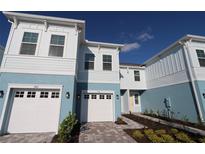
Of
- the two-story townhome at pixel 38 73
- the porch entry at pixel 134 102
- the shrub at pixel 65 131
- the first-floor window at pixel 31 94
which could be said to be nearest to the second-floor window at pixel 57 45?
the two-story townhome at pixel 38 73

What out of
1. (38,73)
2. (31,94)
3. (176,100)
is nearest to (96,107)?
(31,94)

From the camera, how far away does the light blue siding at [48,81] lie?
16.0 feet

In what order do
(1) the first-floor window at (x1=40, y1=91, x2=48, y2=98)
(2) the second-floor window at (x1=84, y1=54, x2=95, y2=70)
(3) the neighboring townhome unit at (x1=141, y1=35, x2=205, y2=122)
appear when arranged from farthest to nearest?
(2) the second-floor window at (x1=84, y1=54, x2=95, y2=70) → (3) the neighboring townhome unit at (x1=141, y1=35, x2=205, y2=122) → (1) the first-floor window at (x1=40, y1=91, x2=48, y2=98)

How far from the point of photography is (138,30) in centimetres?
849

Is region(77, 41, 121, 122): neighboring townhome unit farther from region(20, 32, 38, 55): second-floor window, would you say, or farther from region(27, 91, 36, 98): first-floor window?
region(20, 32, 38, 55): second-floor window

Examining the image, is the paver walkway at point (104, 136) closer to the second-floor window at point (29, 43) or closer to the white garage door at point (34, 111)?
the white garage door at point (34, 111)

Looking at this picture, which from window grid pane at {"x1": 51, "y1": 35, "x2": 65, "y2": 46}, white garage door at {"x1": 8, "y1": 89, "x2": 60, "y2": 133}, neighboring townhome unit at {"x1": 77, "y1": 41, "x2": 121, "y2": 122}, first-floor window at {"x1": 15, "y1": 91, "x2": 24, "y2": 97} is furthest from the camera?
neighboring townhome unit at {"x1": 77, "y1": 41, "x2": 121, "y2": 122}

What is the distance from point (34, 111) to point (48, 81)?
165 cm

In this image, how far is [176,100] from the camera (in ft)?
25.8

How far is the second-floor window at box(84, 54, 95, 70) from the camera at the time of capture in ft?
26.0

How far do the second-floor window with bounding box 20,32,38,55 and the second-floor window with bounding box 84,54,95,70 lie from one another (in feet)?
11.6

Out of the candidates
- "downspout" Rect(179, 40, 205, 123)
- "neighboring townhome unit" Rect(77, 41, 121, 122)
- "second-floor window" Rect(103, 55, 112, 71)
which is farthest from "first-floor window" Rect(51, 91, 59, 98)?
"downspout" Rect(179, 40, 205, 123)

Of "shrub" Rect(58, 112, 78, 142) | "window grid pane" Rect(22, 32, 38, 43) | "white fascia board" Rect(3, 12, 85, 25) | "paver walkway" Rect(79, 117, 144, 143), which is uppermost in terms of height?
"white fascia board" Rect(3, 12, 85, 25)

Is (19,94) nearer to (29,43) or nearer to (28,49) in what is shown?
(28,49)
